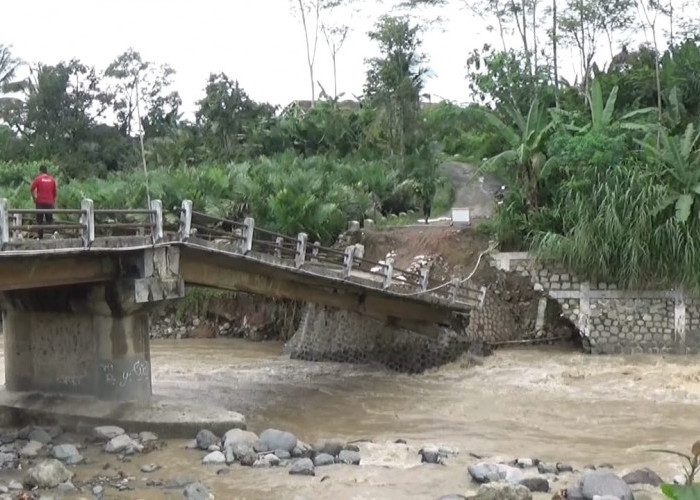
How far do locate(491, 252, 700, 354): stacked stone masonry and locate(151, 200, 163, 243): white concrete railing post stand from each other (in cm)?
1352

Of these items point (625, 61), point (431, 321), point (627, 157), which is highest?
point (625, 61)

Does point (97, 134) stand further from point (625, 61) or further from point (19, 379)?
point (19, 379)

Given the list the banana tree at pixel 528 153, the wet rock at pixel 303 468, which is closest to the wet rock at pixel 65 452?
the wet rock at pixel 303 468

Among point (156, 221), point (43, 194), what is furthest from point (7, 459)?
point (156, 221)

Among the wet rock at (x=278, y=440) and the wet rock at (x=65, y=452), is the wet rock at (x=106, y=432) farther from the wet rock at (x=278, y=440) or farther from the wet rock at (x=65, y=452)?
the wet rock at (x=278, y=440)

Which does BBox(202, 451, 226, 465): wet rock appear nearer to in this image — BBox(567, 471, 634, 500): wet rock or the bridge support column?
the bridge support column

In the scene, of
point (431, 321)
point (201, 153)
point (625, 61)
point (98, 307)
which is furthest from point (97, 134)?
point (98, 307)

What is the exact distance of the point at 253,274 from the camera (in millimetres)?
19188

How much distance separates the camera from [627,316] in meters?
24.8

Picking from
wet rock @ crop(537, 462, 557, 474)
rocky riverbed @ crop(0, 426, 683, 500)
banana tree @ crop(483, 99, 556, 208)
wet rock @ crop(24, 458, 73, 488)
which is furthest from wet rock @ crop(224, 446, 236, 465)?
banana tree @ crop(483, 99, 556, 208)

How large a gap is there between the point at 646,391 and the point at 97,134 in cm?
4159

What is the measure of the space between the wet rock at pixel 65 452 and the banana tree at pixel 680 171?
16.8 meters

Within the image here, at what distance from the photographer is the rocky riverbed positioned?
1099 cm

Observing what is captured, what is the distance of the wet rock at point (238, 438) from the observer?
13727mm
